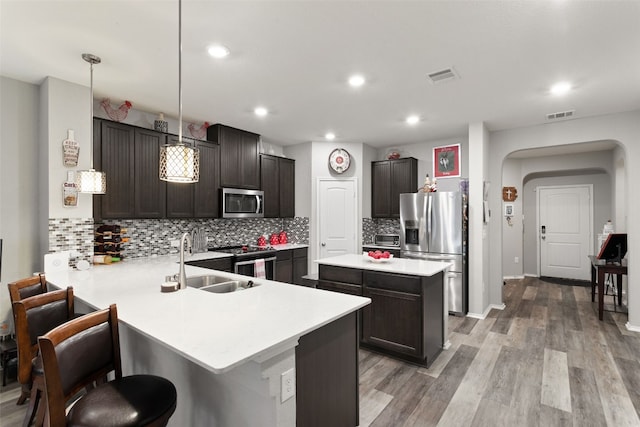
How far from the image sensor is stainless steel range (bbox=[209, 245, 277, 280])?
13.7 feet

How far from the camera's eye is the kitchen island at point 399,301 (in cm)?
285

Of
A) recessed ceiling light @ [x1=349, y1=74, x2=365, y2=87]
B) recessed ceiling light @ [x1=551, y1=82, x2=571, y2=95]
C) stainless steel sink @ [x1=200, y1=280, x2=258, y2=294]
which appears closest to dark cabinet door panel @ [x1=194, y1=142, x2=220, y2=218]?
stainless steel sink @ [x1=200, y1=280, x2=258, y2=294]

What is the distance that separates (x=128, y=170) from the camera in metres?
3.46

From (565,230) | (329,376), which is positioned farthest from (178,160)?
(565,230)

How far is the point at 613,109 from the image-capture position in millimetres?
3707

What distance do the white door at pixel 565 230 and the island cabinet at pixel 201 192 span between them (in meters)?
6.91

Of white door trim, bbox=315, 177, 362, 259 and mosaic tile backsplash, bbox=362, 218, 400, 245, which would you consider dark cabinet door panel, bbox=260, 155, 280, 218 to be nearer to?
white door trim, bbox=315, 177, 362, 259

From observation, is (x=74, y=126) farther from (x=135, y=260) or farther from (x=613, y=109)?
(x=613, y=109)

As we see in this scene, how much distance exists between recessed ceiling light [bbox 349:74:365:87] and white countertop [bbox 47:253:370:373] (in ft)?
6.43

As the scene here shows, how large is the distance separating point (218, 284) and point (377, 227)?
4047 millimetres

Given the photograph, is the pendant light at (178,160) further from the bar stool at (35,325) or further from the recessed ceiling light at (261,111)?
the recessed ceiling light at (261,111)

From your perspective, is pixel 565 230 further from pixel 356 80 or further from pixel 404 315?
pixel 356 80

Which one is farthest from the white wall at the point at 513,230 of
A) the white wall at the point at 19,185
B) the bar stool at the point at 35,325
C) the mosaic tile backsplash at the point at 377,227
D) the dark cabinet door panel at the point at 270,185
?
the white wall at the point at 19,185

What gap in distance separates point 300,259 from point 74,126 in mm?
3464
